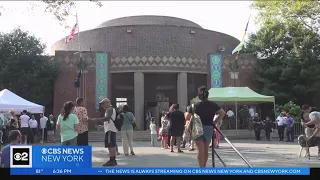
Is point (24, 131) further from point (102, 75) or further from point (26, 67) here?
point (102, 75)

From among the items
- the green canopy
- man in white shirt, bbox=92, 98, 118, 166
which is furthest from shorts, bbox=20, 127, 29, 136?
the green canopy

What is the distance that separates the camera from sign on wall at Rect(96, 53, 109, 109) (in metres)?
27.1

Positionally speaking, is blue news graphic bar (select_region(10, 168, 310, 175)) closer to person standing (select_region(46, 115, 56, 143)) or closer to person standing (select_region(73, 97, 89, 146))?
person standing (select_region(73, 97, 89, 146))

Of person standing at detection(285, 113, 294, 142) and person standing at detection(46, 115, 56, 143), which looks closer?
person standing at detection(285, 113, 294, 142)

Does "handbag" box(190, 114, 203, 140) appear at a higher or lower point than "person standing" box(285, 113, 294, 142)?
higher

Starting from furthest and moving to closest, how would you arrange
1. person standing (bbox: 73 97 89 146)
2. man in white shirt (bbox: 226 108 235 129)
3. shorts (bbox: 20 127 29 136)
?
man in white shirt (bbox: 226 108 235 129)
shorts (bbox: 20 127 29 136)
person standing (bbox: 73 97 89 146)

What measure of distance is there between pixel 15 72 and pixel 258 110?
1822cm

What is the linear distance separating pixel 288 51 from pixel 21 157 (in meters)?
27.7

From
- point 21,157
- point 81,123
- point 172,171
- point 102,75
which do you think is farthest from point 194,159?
point 102,75

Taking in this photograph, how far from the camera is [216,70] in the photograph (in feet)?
94.3

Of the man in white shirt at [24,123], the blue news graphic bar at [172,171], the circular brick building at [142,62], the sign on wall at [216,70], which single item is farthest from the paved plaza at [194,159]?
the sign on wall at [216,70]

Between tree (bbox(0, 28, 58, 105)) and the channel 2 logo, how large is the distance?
70.2 feet
